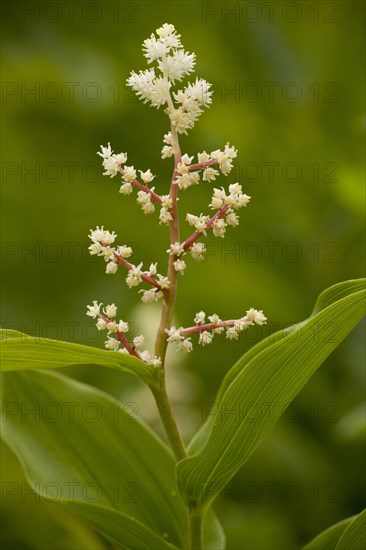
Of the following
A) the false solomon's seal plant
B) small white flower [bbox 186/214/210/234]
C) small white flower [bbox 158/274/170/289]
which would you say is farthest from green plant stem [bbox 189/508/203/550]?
small white flower [bbox 186/214/210/234]

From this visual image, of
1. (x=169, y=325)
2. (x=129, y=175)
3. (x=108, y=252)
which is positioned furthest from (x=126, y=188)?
(x=169, y=325)

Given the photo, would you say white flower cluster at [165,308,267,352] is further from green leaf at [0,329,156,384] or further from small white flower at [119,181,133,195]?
small white flower at [119,181,133,195]

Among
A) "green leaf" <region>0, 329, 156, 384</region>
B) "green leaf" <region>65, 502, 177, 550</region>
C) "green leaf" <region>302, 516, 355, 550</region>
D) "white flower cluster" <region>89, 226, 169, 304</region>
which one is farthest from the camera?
"green leaf" <region>302, 516, 355, 550</region>

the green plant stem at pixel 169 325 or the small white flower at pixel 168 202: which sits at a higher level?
the small white flower at pixel 168 202

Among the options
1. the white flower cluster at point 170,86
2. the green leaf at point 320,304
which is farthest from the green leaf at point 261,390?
the white flower cluster at point 170,86

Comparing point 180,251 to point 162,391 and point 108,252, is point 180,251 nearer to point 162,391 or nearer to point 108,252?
point 108,252

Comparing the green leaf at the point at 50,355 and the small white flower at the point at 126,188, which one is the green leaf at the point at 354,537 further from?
the small white flower at the point at 126,188
